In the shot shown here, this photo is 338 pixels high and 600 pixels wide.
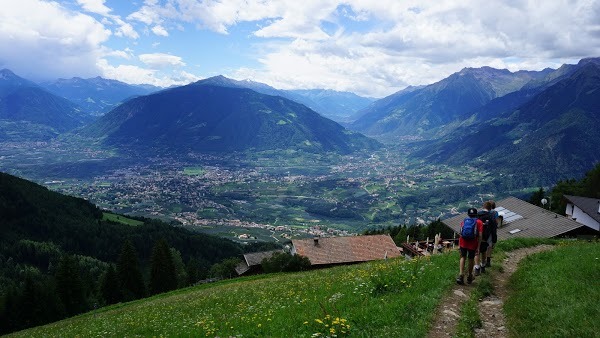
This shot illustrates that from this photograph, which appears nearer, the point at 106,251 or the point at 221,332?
the point at 221,332

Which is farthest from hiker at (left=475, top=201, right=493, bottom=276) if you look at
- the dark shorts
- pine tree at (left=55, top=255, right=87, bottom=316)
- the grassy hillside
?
pine tree at (left=55, top=255, right=87, bottom=316)

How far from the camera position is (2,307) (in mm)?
65375

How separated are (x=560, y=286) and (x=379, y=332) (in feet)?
23.7

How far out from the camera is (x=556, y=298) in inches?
467

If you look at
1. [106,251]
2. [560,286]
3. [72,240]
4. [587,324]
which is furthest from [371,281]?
[72,240]

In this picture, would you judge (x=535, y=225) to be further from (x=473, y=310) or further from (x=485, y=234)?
A: (x=473, y=310)

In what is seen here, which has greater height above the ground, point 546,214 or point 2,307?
point 546,214

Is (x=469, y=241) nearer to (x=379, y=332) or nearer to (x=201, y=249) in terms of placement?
(x=379, y=332)

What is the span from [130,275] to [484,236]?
262ft

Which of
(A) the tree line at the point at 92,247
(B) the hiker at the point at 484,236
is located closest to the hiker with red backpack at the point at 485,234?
(B) the hiker at the point at 484,236

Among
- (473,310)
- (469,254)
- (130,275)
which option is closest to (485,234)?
(469,254)

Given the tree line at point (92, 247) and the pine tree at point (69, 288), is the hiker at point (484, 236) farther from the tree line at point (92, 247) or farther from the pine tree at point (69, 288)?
the pine tree at point (69, 288)

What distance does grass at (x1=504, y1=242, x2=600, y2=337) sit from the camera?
385 inches

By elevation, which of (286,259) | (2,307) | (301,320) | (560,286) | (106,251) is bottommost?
(106,251)
